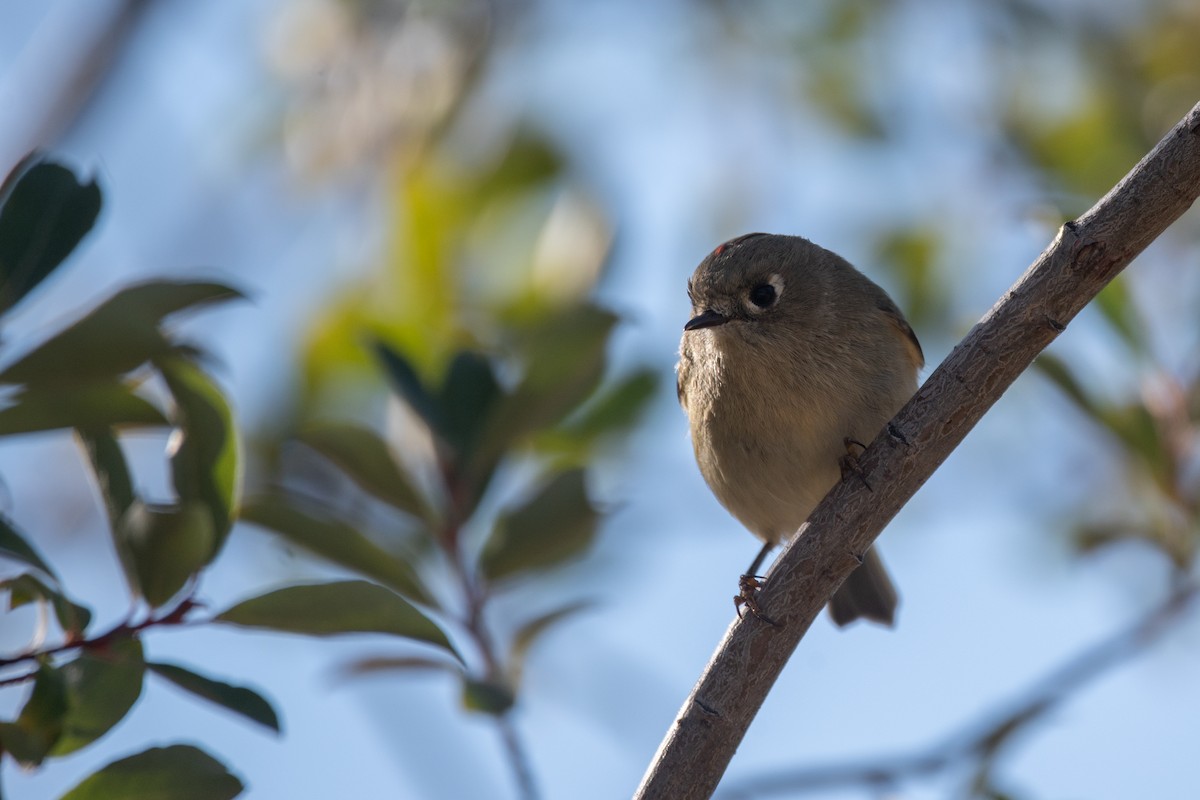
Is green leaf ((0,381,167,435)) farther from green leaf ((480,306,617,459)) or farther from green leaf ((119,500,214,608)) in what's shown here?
green leaf ((480,306,617,459))

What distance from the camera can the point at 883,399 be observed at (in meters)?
2.78

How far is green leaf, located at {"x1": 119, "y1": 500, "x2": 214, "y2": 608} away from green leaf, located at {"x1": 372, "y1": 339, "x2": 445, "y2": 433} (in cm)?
69

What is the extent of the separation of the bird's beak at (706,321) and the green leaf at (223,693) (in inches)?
58.2

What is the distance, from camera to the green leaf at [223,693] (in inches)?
67.9

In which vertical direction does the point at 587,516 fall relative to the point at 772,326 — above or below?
below

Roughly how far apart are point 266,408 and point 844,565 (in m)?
2.10

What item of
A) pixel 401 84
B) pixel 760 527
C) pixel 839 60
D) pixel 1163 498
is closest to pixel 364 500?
pixel 760 527

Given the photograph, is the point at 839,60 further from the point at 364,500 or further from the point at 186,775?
the point at 186,775

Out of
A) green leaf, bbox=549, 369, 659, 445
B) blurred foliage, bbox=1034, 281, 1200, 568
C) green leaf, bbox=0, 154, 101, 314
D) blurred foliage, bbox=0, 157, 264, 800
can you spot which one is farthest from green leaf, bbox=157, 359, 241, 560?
blurred foliage, bbox=1034, 281, 1200, 568

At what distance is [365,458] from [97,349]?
729 millimetres

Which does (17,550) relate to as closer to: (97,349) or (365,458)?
(97,349)

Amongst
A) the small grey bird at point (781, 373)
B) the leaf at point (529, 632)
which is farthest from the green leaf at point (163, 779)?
the small grey bird at point (781, 373)

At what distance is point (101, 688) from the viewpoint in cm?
172

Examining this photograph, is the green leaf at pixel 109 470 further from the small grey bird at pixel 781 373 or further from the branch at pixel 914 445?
the small grey bird at pixel 781 373
